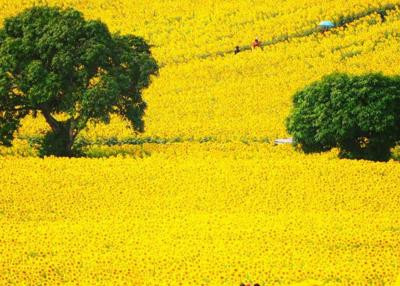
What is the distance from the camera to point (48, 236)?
2708cm

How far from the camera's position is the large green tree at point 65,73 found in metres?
43.9

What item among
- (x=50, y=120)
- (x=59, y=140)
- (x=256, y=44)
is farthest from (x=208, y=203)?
(x=256, y=44)

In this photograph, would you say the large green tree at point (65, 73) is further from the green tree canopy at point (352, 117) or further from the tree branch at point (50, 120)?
the green tree canopy at point (352, 117)

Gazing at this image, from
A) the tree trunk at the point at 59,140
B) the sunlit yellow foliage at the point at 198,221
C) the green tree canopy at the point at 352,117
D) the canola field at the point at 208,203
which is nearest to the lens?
the sunlit yellow foliage at the point at 198,221

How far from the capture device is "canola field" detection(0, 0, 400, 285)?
2358 centimetres

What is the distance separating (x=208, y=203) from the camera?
31938 millimetres

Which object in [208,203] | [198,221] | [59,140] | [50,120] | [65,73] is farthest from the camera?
[50,120]

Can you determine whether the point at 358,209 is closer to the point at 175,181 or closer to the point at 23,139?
the point at 175,181

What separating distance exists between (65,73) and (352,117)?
10.5 m

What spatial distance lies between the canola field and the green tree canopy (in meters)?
1.00

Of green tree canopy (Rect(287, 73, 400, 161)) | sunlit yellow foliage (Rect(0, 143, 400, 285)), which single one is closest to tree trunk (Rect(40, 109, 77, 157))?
sunlit yellow foliage (Rect(0, 143, 400, 285))

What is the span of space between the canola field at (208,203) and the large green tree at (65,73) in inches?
72.7

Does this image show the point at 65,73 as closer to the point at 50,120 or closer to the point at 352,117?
the point at 50,120

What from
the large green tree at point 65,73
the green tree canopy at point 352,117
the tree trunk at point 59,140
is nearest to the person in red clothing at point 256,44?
the large green tree at point 65,73
